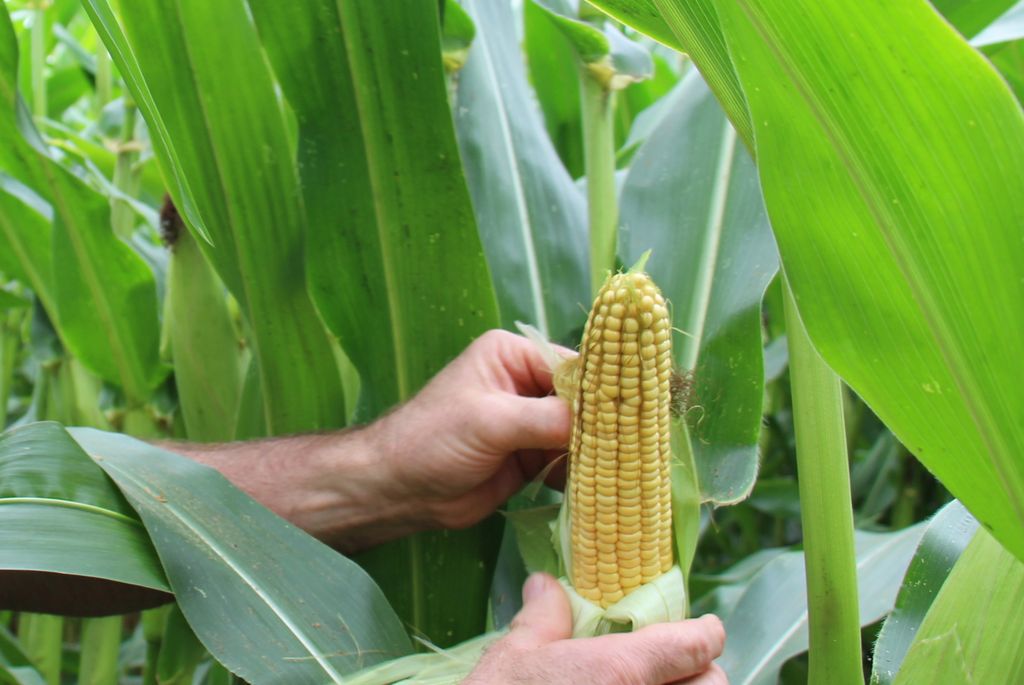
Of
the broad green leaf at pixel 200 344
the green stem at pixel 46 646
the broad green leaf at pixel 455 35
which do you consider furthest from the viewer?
the green stem at pixel 46 646

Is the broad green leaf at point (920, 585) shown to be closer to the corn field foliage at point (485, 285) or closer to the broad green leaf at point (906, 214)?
the corn field foliage at point (485, 285)

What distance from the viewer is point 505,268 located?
1.14 metres

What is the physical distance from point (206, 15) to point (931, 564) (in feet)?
2.99

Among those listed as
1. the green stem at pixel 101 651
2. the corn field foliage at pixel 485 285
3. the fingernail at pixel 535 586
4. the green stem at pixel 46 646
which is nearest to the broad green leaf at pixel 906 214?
the corn field foliage at pixel 485 285

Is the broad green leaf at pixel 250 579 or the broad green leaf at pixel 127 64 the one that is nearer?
the broad green leaf at pixel 127 64

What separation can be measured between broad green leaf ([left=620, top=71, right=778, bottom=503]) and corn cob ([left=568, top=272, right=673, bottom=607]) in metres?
0.14

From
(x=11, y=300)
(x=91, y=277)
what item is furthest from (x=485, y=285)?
(x=11, y=300)

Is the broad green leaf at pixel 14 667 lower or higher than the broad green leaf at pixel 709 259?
lower

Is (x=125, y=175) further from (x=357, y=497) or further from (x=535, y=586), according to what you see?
(x=535, y=586)

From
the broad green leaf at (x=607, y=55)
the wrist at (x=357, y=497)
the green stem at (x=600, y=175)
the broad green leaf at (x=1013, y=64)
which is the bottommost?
the wrist at (x=357, y=497)

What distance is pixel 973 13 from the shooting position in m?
0.99

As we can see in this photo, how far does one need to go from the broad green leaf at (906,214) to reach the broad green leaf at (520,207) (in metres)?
0.59

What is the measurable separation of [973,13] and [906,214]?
0.61m

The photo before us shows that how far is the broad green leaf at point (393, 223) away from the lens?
972 mm
